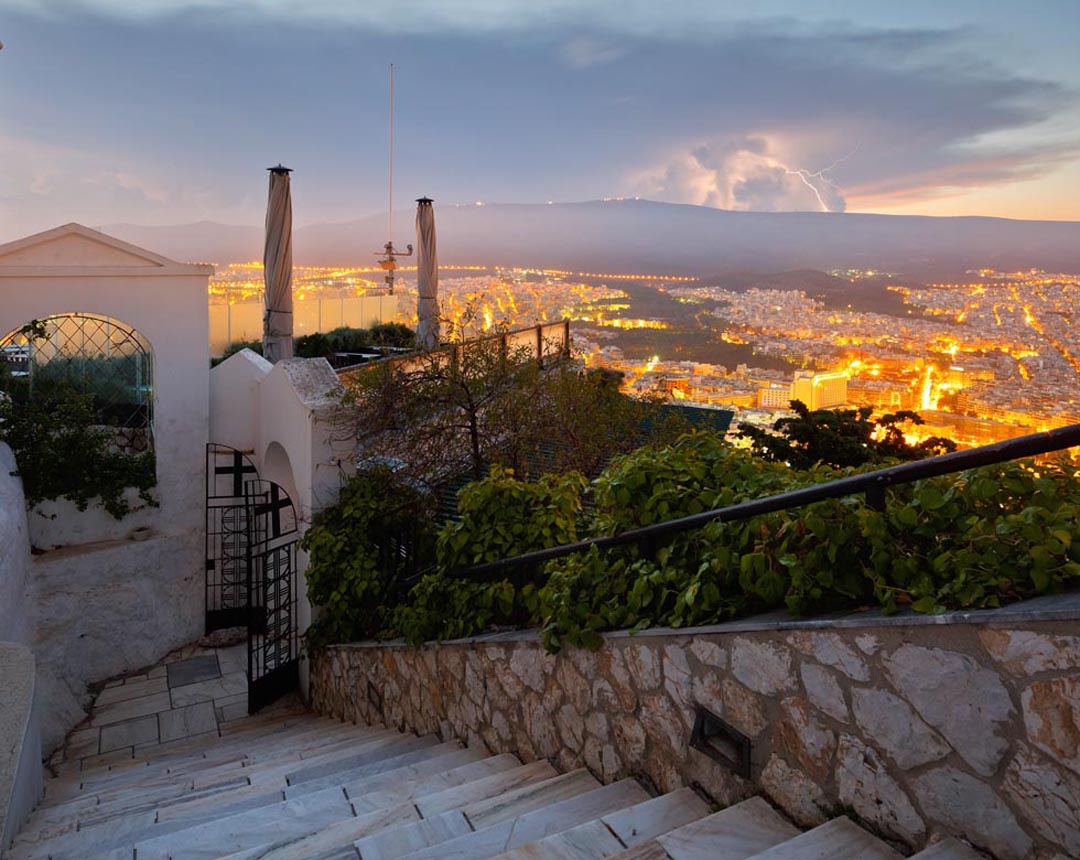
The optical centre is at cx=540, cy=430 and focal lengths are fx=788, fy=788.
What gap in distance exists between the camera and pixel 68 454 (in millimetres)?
8727

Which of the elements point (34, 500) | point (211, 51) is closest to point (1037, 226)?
point (34, 500)

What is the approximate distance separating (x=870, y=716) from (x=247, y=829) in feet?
9.18

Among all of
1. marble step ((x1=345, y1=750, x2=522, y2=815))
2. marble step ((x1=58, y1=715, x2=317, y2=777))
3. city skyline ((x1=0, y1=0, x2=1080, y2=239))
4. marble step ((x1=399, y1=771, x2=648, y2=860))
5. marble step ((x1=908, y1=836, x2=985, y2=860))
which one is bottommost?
marble step ((x1=58, y1=715, x2=317, y2=777))

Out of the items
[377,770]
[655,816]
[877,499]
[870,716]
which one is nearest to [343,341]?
[377,770]

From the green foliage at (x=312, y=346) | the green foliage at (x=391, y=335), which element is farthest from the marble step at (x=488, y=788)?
the green foliage at (x=391, y=335)

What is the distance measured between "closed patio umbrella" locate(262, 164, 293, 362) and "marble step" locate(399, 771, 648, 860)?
8213mm

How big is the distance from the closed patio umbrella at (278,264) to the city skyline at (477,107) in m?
6.43

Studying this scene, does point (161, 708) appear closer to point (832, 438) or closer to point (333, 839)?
point (333, 839)

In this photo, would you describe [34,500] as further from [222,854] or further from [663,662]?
[663,662]

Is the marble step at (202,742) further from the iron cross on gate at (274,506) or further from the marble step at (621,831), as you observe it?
the marble step at (621,831)

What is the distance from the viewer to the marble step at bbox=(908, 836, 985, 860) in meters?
1.97

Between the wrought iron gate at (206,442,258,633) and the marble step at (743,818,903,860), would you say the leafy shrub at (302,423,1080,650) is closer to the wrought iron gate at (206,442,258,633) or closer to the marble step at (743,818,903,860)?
the marble step at (743,818,903,860)

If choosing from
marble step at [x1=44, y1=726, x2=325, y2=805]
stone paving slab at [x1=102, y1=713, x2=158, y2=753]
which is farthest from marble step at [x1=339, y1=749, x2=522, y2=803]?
stone paving slab at [x1=102, y1=713, x2=158, y2=753]

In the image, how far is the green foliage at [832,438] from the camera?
1105 cm
